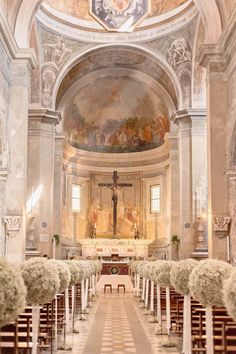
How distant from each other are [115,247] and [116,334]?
23.0 m

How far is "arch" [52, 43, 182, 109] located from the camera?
29.9 m

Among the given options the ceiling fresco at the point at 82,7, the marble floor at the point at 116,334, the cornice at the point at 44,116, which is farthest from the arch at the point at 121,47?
the marble floor at the point at 116,334

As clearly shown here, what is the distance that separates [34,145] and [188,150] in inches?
303

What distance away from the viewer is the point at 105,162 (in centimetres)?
3903

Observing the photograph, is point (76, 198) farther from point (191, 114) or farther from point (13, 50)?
point (13, 50)

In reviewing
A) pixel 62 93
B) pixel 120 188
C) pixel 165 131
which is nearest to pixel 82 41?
pixel 62 93

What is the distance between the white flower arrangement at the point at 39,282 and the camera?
797 centimetres

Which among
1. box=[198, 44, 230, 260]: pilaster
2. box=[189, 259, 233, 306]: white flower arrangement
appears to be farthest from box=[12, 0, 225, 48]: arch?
box=[189, 259, 233, 306]: white flower arrangement

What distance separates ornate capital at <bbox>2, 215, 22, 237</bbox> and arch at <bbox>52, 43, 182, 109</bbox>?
12660mm

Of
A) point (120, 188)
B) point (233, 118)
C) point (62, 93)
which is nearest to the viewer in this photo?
point (233, 118)

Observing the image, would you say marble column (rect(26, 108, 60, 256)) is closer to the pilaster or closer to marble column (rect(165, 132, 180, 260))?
marble column (rect(165, 132, 180, 260))

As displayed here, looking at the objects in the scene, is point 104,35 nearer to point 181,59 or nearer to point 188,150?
point 181,59

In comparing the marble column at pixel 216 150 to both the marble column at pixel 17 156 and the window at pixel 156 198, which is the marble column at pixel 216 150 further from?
the window at pixel 156 198

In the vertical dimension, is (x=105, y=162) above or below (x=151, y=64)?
below
